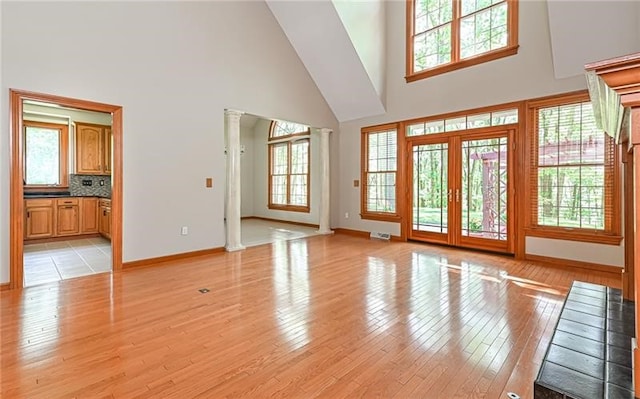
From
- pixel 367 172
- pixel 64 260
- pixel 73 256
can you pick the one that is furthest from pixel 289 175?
pixel 64 260

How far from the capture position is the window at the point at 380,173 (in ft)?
21.7

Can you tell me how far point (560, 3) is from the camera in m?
4.00

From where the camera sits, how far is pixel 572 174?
450cm

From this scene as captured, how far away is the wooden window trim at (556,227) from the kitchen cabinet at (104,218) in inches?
293

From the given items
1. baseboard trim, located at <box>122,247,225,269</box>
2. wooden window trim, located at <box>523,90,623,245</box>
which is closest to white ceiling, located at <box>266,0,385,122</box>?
wooden window trim, located at <box>523,90,623,245</box>

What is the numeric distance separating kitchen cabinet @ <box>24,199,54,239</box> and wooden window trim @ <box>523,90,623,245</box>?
331 inches

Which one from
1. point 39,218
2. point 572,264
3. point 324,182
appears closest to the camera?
point 572,264

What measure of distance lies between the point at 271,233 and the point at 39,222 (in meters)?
4.38

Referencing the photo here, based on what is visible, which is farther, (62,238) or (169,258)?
(62,238)

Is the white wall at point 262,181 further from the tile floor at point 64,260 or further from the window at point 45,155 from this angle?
the window at point 45,155

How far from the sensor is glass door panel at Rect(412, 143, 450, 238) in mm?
5883

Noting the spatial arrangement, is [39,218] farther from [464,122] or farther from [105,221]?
[464,122]

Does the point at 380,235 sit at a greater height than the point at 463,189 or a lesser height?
lesser

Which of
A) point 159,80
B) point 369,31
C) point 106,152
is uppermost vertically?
point 369,31
